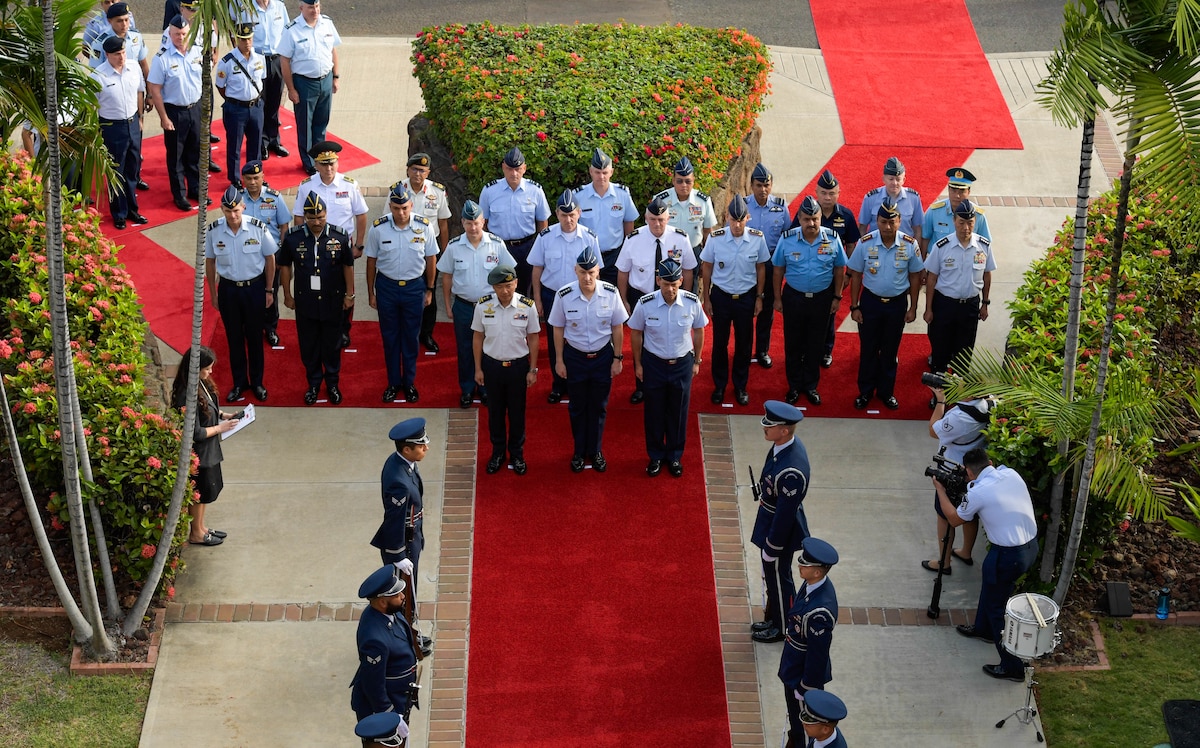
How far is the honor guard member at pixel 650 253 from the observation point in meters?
11.6

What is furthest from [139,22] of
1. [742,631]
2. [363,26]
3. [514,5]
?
[742,631]

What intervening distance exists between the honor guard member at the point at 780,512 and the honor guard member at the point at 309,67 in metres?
7.01

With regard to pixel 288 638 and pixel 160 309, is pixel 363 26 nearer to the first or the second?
pixel 160 309

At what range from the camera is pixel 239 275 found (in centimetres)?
1169

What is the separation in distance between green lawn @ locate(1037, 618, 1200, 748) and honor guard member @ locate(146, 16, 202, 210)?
9134 mm

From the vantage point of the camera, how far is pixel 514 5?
19234 millimetres

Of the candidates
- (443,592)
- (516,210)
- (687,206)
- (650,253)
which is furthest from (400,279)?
(443,592)

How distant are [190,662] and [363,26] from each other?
1121cm

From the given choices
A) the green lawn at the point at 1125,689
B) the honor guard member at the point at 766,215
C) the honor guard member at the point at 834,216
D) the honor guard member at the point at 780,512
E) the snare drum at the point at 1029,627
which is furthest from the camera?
the honor guard member at the point at 766,215

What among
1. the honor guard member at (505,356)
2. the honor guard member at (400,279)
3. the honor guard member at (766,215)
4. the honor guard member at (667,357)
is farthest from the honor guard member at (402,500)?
the honor guard member at (766,215)

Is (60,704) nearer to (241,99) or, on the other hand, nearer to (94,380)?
(94,380)

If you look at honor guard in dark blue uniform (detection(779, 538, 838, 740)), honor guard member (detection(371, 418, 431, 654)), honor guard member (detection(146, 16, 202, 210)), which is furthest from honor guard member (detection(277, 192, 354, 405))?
honor guard in dark blue uniform (detection(779, 538, 838, 740))

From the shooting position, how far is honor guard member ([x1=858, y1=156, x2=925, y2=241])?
12375mm

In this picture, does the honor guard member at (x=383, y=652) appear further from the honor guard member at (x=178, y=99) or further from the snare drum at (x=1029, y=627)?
the honor guard member at (x=178, y=99)
